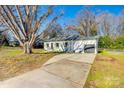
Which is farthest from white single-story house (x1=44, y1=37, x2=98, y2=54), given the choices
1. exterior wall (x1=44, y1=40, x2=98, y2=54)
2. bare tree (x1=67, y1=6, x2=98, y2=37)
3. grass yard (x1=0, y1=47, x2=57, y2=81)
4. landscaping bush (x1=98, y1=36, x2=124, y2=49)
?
bare tree (x1=67, y1=6, x2=98, y2=37)

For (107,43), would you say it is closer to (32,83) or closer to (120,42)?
(120,42)

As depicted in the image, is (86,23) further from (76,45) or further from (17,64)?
(17,64)

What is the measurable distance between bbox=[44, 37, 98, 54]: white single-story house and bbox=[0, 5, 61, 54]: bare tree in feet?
22.0

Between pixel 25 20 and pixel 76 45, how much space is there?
7.94 meters

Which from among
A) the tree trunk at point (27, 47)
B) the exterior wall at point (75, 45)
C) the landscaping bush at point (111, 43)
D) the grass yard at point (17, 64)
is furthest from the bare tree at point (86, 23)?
the grass yard at point (17, 64)

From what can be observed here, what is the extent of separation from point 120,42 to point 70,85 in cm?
1967

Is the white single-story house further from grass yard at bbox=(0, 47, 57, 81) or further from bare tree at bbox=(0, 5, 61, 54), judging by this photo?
grass yard at bbox=(0, 47, 57, 81)

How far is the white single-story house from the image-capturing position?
17516 mm

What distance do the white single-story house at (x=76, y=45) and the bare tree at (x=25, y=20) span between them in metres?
6.70

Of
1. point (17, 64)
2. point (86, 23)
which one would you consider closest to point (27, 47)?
point (17, 64)

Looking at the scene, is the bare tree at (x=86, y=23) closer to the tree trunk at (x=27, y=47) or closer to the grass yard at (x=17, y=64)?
the tree trunk at (x=27, y=47)

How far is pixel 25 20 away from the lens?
38.7ft

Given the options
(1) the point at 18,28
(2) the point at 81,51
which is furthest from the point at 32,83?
(2) the point at 81,51
